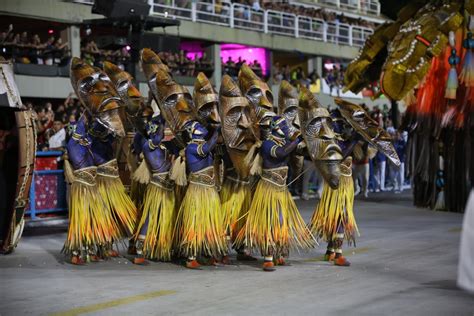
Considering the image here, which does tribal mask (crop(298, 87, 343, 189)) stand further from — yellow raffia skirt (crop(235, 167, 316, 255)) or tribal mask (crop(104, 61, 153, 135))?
tribal mask (crop(104, 61, 153, 135))

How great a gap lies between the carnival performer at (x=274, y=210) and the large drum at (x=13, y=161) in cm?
316

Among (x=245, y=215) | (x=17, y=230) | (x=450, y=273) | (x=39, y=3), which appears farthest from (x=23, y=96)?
(x=450, y=273)

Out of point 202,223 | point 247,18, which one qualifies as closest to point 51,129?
point 202,223

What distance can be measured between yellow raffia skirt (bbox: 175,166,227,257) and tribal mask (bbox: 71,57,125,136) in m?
1.13

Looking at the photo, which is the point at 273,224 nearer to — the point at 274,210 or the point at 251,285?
the point at 274,210

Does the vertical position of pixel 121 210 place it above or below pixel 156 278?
above

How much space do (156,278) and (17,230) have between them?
285 cm

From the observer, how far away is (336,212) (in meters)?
9.66

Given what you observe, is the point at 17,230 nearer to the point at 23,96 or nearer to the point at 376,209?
the point at 376,209

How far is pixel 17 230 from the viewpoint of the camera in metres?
10.9

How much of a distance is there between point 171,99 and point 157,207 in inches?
50.2

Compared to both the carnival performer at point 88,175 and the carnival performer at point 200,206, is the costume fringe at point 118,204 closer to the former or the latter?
the carnival performer at point 88,175

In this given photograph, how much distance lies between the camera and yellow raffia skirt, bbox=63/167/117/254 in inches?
384

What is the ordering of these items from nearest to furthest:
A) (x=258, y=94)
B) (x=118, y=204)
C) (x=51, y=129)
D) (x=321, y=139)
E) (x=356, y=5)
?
(x=321, y=139), (x=258, y=94), (x=118, y=204), (x=51, y=129), (x=356, y=5)
